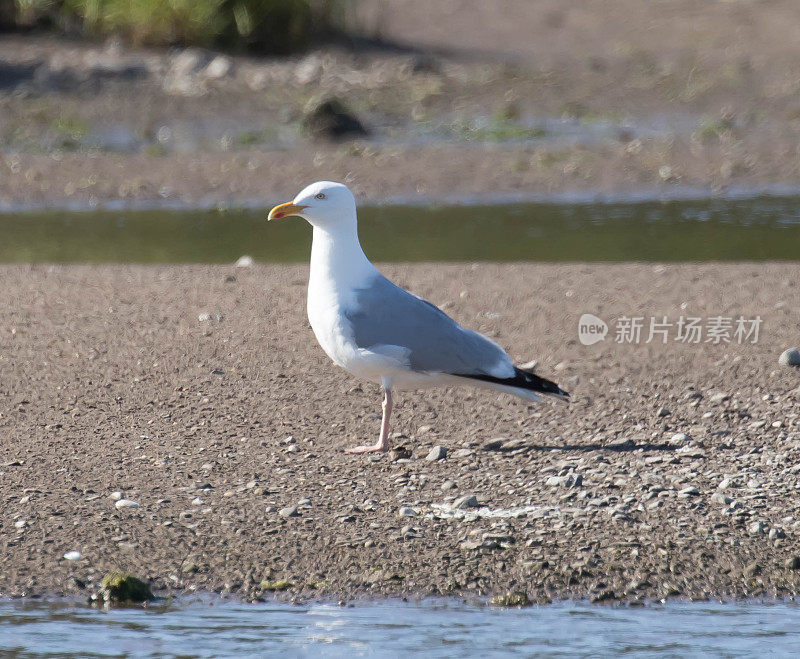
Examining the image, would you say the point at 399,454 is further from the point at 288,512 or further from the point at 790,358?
the point at 790,358

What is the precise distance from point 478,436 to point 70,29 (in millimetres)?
16446

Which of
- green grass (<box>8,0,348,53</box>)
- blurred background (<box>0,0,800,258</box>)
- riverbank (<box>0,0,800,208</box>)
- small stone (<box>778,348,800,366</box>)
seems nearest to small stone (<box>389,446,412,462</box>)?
small stone (<box>778,348,800,366</box>)

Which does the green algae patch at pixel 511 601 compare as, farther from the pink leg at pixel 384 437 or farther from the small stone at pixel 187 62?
the small stone at pixel 187 62

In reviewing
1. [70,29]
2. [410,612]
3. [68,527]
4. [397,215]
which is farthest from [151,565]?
[70,29]

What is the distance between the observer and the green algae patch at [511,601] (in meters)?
5.34

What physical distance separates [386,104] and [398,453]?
13.5 meters

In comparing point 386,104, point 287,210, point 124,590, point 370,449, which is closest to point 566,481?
point 370,449

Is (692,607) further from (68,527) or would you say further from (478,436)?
(68,527)

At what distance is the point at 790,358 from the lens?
8016mm

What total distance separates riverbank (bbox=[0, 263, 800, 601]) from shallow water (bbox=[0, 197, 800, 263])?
7.77 ft

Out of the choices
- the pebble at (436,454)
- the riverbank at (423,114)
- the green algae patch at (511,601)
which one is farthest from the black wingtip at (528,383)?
the riverbank at (423,114)

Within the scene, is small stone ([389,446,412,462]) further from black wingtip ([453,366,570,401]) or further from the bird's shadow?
black wingtip ([453,366,570,401])

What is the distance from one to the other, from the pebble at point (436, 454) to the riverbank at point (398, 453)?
0.16ft

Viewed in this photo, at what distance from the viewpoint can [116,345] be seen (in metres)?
8.74
